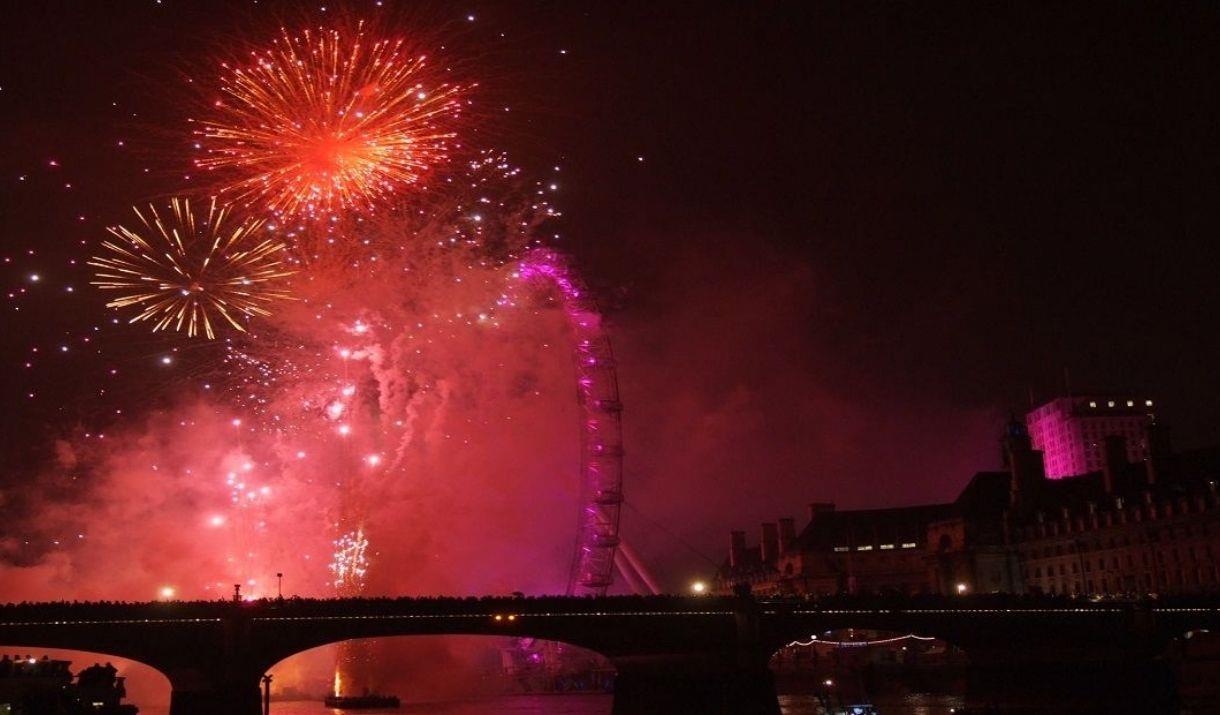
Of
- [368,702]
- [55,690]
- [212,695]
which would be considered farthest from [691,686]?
[55,690]

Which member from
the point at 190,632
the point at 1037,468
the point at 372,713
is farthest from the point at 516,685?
the point at 190,632

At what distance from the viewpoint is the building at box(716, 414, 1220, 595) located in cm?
11146

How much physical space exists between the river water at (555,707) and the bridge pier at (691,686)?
9.80m

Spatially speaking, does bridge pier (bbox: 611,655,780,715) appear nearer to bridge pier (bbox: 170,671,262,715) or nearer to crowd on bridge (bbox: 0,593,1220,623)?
crowd on bridge (bbox: 0,593,1220,623)

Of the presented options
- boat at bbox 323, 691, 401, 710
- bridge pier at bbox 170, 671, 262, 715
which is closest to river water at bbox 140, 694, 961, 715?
boat at bbox 323, 691, 401, 710

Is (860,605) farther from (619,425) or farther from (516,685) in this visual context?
(516,685)

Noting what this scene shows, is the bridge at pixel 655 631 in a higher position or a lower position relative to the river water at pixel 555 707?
higher

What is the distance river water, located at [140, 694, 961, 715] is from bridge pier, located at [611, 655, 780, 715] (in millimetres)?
9802

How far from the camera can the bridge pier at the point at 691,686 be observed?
76625 mm

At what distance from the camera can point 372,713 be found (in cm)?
9825

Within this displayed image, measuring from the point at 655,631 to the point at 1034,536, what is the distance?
7497 cm

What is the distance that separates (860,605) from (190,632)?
1710 inches

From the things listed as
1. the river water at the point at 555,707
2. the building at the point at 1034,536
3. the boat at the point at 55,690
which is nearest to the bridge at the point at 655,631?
the boat at the point at 55,690

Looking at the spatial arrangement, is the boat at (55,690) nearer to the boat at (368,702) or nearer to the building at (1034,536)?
the boat at (368,702)
